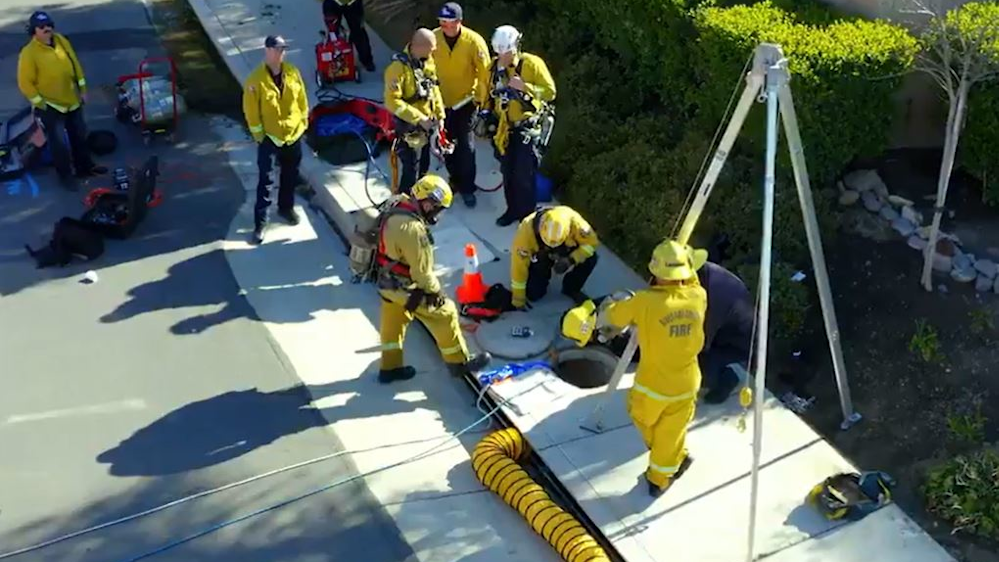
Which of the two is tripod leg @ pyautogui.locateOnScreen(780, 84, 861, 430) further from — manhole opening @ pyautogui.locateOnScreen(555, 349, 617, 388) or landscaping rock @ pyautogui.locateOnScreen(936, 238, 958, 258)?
manhole opening @ pyautogui.locateOnScreen(555, 349, 617, 388)

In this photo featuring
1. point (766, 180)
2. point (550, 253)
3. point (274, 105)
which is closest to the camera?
point (766, 180)

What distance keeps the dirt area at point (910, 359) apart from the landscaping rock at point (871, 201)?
227 millimetres

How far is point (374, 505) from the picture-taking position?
765cm

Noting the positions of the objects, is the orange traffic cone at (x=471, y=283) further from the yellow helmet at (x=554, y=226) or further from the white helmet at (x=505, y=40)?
the white helmet at (x=505, y=40)

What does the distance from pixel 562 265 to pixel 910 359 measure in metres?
2.69

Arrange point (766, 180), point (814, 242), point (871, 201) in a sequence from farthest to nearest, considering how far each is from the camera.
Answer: point (871, 201) < point (814, 242) < point (766, 180)

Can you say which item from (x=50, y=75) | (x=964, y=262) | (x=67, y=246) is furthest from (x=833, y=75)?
(x=50, y=75)

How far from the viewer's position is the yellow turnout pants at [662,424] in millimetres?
7012

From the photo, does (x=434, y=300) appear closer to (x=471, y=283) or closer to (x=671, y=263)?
(x=471, y=283)

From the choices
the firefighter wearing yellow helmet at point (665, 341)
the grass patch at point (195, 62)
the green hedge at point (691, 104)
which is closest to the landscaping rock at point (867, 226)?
the green hedge at point (691, 104)

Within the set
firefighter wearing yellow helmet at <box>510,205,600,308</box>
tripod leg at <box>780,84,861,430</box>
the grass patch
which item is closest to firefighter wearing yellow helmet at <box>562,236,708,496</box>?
tripod leg at <box>780,84,861,430</box>

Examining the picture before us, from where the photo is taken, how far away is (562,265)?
9.11 m

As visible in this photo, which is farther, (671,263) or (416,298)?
(416,298)

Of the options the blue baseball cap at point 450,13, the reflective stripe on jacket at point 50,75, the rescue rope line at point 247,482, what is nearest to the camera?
the rescue rope line at point 247,482
